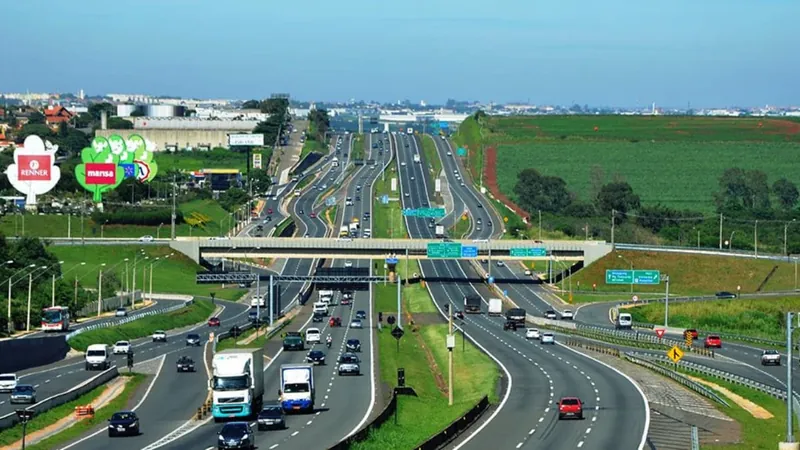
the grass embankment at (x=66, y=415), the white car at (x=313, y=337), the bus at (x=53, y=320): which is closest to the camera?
the grass embankment at (x=66, y=415)

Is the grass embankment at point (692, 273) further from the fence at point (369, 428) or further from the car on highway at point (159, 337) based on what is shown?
the fence at point (369, 428)

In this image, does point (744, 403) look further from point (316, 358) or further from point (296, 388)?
point (316, 358)

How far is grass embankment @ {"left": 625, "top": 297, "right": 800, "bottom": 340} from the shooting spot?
451ft

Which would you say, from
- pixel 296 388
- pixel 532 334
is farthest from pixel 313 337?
pixel 296 388

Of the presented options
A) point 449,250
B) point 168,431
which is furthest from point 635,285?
point 168,431

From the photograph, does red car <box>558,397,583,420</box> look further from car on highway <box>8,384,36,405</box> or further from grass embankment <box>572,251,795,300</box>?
grass embankment <box>572,251,795,300</box>

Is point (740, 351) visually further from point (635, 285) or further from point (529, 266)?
point (529, 266)

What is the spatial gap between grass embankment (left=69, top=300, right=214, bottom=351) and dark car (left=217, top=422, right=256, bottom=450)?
4958cm

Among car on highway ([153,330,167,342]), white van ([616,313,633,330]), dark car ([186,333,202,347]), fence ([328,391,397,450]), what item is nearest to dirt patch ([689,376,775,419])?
fence ([328,391,397,450])

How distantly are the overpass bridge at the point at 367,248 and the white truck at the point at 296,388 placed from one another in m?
100

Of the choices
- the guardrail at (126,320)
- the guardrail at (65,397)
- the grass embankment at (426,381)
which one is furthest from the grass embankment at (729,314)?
the guardrail at (65,397)

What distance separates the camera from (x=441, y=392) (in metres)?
86.4

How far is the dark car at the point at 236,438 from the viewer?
5458 centimetres

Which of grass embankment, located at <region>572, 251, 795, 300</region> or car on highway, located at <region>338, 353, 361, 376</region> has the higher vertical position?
grass embankment, located at <region>572, 251, 795, 300</region>
